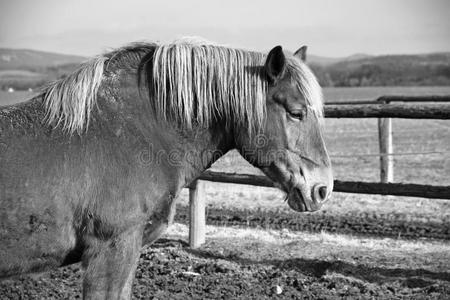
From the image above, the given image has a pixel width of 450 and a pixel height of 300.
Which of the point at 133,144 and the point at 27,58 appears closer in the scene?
the point at 133,144

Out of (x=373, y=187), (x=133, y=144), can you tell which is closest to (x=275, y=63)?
(x=133, y=144)

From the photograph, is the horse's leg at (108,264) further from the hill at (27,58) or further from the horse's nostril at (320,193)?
the hill at (27,58)

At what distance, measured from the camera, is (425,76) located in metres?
93.6

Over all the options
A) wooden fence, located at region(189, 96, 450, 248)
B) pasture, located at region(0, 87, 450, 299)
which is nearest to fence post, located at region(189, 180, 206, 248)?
wooden fence, located at region(189, 96, 450, 248)

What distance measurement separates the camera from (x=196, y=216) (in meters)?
6.99

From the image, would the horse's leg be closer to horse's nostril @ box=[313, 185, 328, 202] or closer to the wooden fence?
horse's nostril @ box=[313, 185, 328, 202]

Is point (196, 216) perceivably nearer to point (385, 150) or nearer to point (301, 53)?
point (301, 53)

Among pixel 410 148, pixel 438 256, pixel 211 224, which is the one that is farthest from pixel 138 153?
pixel 410 148

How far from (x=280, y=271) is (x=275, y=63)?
2889mm

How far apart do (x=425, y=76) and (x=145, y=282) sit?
311 ft

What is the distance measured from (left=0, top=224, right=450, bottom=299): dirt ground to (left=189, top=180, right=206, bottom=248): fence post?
133mm

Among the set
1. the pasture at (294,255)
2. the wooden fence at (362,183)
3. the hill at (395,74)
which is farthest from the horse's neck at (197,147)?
the hill at (395,74)

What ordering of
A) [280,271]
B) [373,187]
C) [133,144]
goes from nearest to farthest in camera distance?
[133,144], [280,271], [373,187]

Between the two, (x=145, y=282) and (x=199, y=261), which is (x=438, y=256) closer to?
(x=199, y=261)
